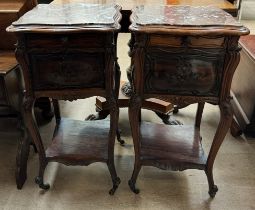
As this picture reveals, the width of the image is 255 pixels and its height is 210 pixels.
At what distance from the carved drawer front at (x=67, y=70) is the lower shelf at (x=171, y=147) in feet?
1.61

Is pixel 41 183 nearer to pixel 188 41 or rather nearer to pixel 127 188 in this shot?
pixel 127 188

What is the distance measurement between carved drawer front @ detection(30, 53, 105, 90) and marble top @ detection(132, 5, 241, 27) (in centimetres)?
24

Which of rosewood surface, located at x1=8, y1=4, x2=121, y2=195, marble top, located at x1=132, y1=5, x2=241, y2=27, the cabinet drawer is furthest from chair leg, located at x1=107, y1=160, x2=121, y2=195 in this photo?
marble top, located at x1=132, y1=5, x2=241, y2=27

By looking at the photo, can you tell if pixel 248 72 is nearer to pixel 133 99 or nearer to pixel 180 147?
pixel 180 147

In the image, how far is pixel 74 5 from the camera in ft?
4.35

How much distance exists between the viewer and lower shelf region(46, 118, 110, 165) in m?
1.41

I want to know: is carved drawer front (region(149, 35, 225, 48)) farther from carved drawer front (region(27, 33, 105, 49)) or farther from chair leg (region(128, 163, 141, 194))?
chair leg (region(128, 163, 141, 194))

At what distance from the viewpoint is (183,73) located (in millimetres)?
1109

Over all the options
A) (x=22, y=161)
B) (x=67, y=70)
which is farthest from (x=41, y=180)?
(x=67, y=70)

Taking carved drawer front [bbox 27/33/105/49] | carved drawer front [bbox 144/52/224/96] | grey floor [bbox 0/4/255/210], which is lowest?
grey floor [bbox 0/4/255/210]

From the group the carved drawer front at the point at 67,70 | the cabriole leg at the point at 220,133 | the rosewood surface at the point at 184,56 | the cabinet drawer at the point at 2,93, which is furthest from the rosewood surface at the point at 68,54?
the cabriole leg at the point at 220,133

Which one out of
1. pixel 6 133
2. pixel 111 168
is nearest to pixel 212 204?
pixel 111 168

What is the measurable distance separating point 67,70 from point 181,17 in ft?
1.69

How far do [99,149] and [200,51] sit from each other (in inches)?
29.1
